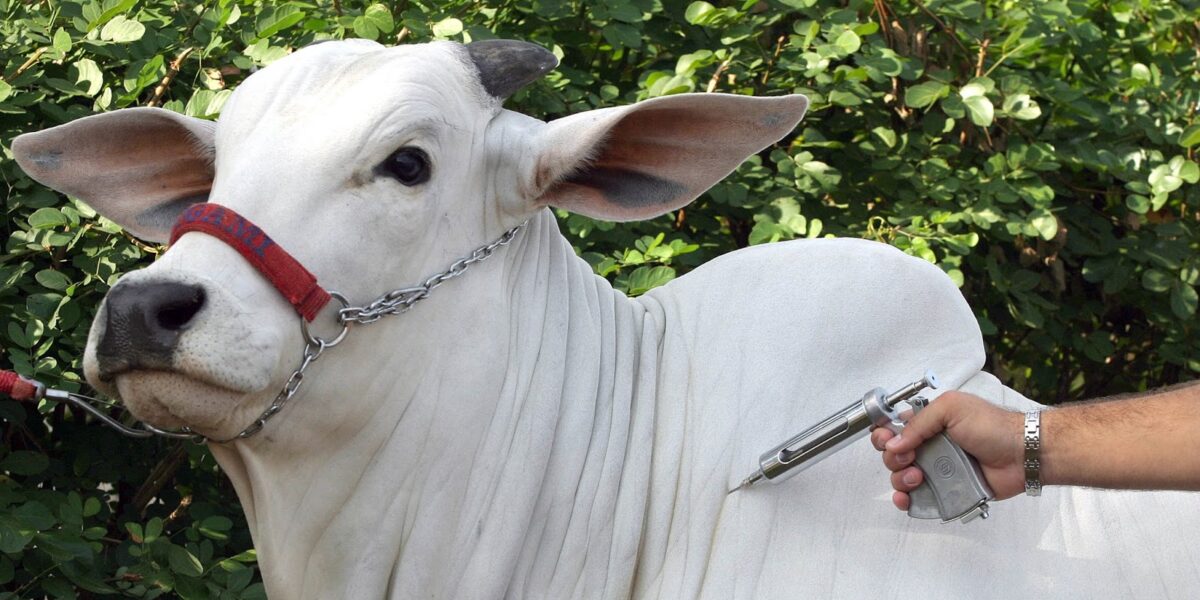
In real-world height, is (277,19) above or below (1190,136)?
above

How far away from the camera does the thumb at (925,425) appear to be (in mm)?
2080

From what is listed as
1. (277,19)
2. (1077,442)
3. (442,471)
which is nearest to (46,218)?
(277,19)

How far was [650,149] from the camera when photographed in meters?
2.40

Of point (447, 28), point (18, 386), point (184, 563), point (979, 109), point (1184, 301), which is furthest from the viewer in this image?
point (1184, 301)

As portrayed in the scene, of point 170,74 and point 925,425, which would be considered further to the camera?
point 170,74

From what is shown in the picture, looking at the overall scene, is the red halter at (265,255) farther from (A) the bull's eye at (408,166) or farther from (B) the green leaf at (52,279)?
(B) the green leaf at (52,279)

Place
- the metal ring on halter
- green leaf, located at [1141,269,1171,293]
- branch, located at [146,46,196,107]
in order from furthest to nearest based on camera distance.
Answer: green leaf, located at [1141,269,1171,293], branch, located at [146,46,196,107], the metal ring on halter

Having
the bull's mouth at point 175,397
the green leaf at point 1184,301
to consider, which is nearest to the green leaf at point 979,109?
the green leaf at point 1184,301

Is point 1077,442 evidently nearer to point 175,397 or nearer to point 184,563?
point 175,397

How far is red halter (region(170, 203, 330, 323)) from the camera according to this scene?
196cm

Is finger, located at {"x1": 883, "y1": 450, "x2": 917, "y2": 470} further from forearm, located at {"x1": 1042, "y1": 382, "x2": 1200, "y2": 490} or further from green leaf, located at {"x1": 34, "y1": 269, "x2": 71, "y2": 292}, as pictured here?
green leaf, located at {"x1": 34, "y1": 269, "x2": 71, "y2": 292}

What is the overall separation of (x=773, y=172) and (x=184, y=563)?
193 cm

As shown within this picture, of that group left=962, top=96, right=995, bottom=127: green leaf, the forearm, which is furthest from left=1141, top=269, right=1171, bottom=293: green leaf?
the forearm

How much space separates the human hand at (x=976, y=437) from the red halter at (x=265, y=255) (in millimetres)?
871
